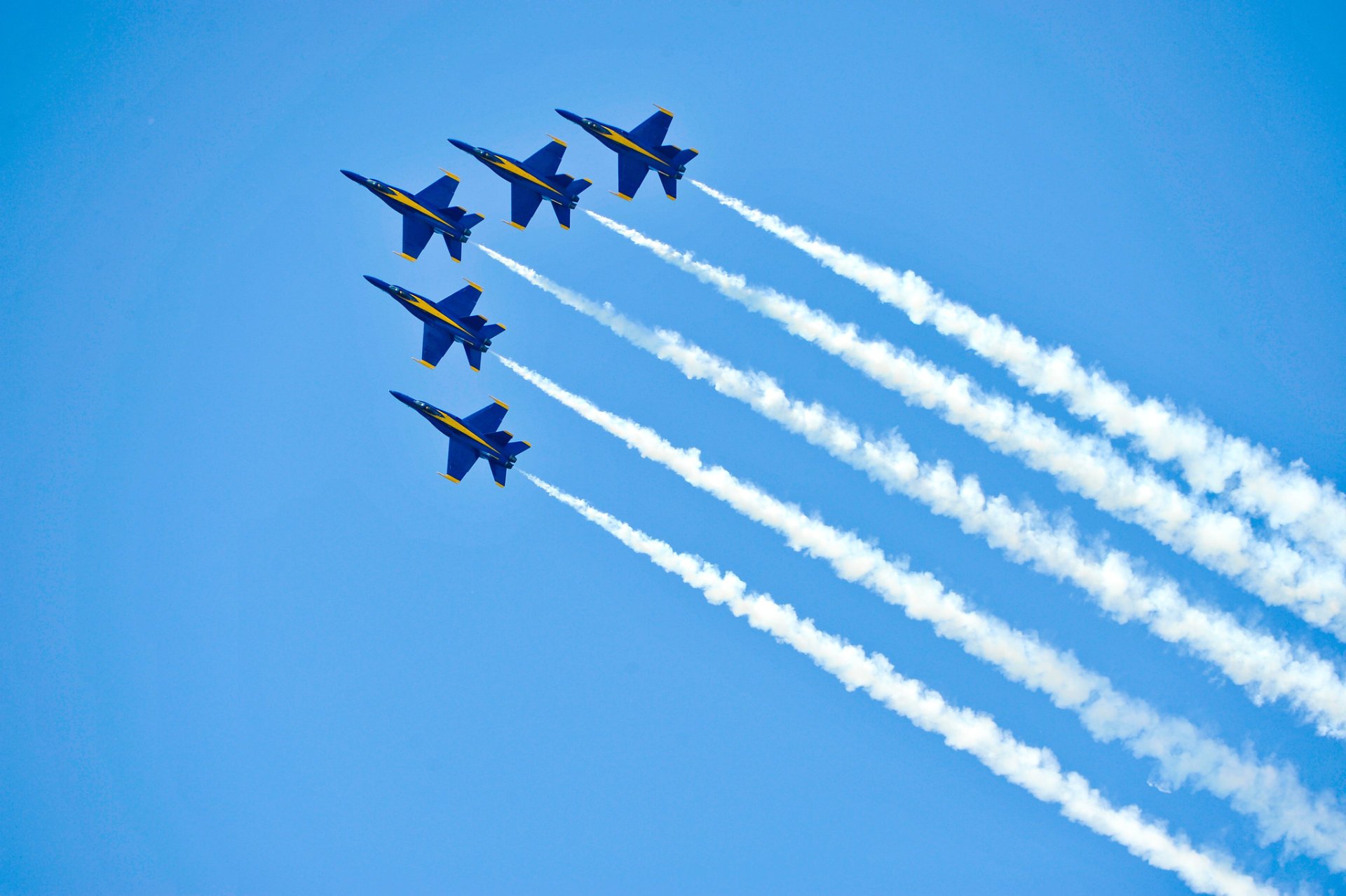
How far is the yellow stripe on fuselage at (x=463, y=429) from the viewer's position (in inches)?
1932

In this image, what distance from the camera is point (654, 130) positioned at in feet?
164

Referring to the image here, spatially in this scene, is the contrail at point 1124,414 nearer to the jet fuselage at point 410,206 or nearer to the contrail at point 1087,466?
the contrail at point 1087,466

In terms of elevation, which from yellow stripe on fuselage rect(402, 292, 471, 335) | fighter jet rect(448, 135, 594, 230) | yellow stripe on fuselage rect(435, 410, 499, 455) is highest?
fighter jet rect(448, 135, 594, 230)

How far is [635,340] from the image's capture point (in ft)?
165

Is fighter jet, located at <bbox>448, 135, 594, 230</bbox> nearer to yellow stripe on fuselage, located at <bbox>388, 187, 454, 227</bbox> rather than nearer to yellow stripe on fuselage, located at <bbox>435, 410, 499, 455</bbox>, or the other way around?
yellow stripe on fuselage, located at <bbox>388, 187, 454, 227</bbox>

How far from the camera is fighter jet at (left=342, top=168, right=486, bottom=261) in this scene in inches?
2008

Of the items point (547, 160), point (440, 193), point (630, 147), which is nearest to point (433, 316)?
point (440, 193)

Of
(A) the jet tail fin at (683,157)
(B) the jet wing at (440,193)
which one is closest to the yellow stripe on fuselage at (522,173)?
(B) the jet wing at (440,193)

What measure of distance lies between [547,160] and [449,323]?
372 inches

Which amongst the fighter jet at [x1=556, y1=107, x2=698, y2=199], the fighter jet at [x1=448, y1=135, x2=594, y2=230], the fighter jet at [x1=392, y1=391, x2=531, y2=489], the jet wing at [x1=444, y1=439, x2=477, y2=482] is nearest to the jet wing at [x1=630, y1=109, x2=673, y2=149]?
the fighter jet at [x1=556, y1=107, x2=698, y2=199]

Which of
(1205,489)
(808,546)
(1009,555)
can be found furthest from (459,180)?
(1205,489)

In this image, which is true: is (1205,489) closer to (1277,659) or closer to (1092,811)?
(1277,659)

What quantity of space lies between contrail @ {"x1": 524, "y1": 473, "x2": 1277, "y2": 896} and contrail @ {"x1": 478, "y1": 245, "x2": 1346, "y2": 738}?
722cm

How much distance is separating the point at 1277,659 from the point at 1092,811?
1019 centimetres
